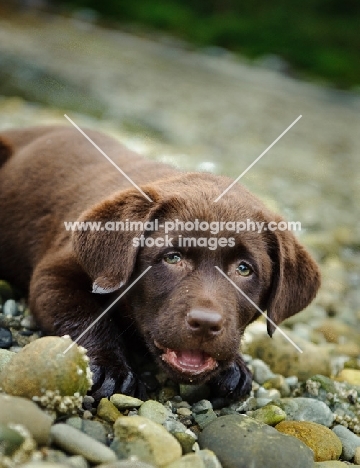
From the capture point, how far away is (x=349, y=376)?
566 centimetres

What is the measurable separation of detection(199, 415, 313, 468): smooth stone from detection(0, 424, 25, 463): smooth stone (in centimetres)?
113

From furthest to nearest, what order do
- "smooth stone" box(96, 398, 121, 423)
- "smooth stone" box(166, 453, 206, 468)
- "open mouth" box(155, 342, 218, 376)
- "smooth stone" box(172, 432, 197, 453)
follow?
1. "open mouth" box(155, 342, 218, 376)
2. "smooth stone" box(96, 398, 121, 423)
3. "smooth stone" box(172, 432, 197, 453)
4. "smooth stone" box(166, 453, 206, 468)

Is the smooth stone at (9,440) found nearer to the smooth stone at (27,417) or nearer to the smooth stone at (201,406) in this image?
the smooth stone at (27,417)

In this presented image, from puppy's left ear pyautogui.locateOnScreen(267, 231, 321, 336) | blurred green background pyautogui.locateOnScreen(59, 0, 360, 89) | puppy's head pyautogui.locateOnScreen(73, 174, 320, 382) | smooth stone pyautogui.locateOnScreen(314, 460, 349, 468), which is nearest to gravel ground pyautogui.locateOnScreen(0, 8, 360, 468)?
smooth stone pyautogui.locateOnScreen(314, 460, 349, 468)

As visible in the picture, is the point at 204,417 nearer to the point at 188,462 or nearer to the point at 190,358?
the point at 190,358

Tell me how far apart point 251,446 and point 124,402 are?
2.64 feet

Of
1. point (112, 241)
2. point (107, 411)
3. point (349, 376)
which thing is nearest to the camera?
point (107, 411)

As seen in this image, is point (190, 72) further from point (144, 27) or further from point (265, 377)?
point (265, 377)

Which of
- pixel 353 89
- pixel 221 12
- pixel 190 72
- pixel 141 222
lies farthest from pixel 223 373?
pixel 221 12

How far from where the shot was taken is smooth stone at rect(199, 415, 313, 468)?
3.62 m

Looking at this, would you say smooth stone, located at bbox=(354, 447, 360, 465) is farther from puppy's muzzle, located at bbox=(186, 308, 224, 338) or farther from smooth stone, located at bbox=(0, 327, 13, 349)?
smooth stone, located at bbox=(0, 327, 13, 349)

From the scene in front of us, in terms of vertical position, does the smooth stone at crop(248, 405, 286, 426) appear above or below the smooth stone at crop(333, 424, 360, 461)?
above

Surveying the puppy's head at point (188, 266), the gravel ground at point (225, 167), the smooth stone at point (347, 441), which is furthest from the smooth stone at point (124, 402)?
the smooth stone at point (347, 441)

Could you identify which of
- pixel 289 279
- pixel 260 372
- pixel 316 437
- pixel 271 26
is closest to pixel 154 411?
pixel 316 437
